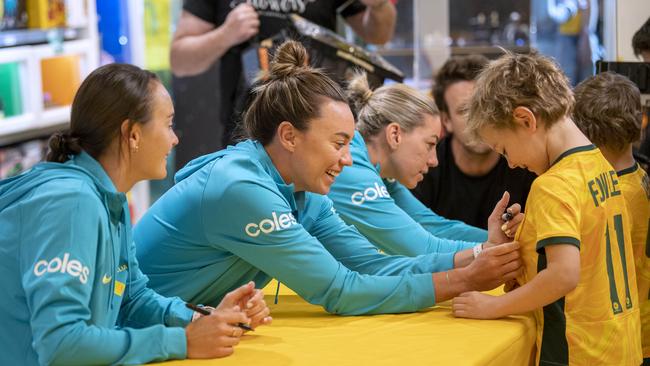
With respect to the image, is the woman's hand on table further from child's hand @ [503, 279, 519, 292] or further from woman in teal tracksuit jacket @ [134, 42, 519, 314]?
child's hand @ [503, 279, 519, 292]

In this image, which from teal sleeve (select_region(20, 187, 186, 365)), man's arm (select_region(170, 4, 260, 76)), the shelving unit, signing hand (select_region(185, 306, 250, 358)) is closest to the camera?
teal sleeve (select_region(20, 187, 186, 365))

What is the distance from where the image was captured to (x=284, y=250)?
226 cm

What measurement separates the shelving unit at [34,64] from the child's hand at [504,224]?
10.1 feet

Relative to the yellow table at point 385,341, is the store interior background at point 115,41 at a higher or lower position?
higher

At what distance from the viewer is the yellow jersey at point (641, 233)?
266 cm

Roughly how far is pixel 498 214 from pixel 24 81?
327 cm

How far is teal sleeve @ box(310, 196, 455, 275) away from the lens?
2.58m

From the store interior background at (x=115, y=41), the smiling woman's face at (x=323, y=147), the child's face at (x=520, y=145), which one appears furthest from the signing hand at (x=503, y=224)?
the store interior background at (x=115, y=41)

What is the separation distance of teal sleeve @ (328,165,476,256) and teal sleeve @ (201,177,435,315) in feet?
1.55

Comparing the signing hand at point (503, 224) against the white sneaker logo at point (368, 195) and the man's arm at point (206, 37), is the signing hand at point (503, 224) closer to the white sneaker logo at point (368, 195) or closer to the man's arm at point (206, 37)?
the white sneaker logo at point (368, 195)

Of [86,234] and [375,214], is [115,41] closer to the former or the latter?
[375,214]

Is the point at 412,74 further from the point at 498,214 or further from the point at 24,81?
the point at 498,214

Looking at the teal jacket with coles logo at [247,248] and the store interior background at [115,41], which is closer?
the teal jacket with coles logo at [247,248]

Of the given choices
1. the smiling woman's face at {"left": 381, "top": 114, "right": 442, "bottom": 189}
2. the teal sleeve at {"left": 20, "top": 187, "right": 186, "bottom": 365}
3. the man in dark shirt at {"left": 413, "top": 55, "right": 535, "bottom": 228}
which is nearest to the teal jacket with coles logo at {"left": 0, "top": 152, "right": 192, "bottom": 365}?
the teal sleeve at {"left": 20, "top": 187, "right": 186, "bottom": 365}
